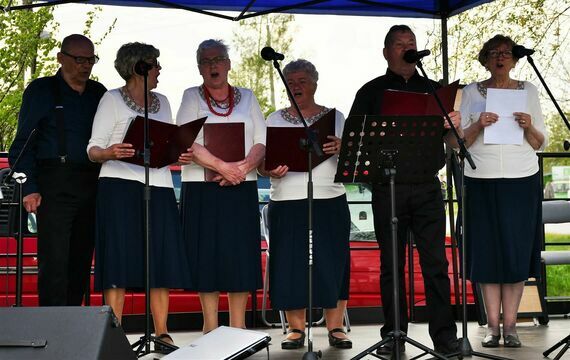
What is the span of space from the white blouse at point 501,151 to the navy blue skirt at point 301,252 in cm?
84

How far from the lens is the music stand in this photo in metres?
4.86

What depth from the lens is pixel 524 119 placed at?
5781 mm

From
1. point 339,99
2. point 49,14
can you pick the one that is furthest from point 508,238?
point 339,99

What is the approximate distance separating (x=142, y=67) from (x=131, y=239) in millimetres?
896

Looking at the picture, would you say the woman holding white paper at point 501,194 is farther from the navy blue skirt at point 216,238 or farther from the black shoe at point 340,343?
the navy blue skirt at point 216,238

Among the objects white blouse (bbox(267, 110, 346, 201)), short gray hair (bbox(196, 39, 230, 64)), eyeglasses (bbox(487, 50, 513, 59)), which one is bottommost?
white blouse (bbox(267, 110, 346, 201))

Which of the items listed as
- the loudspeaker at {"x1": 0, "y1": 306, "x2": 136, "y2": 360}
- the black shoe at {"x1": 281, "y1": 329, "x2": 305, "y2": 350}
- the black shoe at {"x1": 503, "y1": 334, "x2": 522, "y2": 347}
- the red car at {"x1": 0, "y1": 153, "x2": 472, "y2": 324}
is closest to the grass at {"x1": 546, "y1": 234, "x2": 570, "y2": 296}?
the red car at {"x1": 0, "y1": 153, "x2": 472, "y2": 324}

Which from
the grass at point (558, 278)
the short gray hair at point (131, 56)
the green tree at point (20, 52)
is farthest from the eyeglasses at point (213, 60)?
the grass at point (558, 278)

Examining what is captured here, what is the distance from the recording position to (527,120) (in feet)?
19.0

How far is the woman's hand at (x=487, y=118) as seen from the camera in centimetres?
579

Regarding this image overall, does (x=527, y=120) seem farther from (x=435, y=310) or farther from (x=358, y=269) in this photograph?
(x=358, y=269)

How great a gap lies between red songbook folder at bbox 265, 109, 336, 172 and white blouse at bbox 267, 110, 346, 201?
0.66ft

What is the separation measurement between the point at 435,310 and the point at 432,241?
1.20 ft

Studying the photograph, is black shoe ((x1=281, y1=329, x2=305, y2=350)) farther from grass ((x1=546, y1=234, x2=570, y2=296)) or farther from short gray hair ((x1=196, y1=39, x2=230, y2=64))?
grass ((x1=546, y1=234, x2=570, y2=296))
